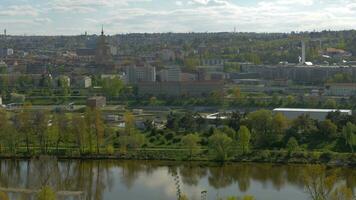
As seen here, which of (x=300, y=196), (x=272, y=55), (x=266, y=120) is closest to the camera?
(x=300, y=196)

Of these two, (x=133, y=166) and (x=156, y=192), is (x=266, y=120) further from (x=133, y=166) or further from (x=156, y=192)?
(x=156, y=192)

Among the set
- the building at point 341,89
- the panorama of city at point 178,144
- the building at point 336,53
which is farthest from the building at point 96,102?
the building at point 336,53

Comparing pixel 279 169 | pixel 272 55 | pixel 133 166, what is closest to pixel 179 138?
pixel 133 166

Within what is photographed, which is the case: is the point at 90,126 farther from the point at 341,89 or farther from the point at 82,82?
the point at 82,82

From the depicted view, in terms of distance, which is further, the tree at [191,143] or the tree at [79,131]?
the tree at [79,131]

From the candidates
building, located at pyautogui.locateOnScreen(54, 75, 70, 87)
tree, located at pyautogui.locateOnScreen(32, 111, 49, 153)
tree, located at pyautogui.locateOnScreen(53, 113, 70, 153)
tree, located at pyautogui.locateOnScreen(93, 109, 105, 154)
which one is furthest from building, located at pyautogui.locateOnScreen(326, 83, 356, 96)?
tree, located at pyautogui.locateOnScreen(32, 111, 49, 153)

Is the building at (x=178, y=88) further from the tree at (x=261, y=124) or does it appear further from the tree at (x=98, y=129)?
the tree at (x=98, y=129)

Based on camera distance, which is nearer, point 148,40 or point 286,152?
point 286,152

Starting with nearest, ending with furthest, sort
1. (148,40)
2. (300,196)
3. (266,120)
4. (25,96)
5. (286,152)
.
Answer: (300,196) < (286,152) < (266,120) < (25,96) < (148,40)
